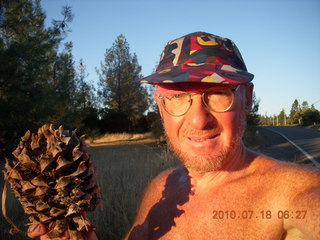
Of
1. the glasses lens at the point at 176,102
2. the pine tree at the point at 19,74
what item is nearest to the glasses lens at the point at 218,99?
the glasses lens at the point at 176,102

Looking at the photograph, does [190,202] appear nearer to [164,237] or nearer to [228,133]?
[164,237]

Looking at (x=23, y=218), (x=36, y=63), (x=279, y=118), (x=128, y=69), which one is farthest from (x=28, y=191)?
(x=279, y=118)

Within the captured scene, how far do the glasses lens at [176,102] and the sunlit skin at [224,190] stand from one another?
0.16 feet

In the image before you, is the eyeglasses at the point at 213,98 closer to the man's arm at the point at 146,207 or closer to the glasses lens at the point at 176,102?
the glasses lens at the point at 176,102

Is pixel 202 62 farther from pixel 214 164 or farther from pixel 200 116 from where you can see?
pixel 214 164

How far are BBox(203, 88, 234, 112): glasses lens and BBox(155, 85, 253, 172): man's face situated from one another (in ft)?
0.10

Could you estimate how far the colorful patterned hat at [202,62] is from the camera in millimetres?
1875

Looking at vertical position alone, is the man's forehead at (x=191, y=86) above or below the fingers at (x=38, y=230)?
above

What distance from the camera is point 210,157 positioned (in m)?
2.06

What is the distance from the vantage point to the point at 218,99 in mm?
2018

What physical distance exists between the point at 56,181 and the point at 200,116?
1.12m

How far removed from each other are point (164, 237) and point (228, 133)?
929mm

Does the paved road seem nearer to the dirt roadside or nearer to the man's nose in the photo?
the dirt roadside

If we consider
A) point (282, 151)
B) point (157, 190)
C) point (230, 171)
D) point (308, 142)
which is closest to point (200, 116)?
point (230, 171)
